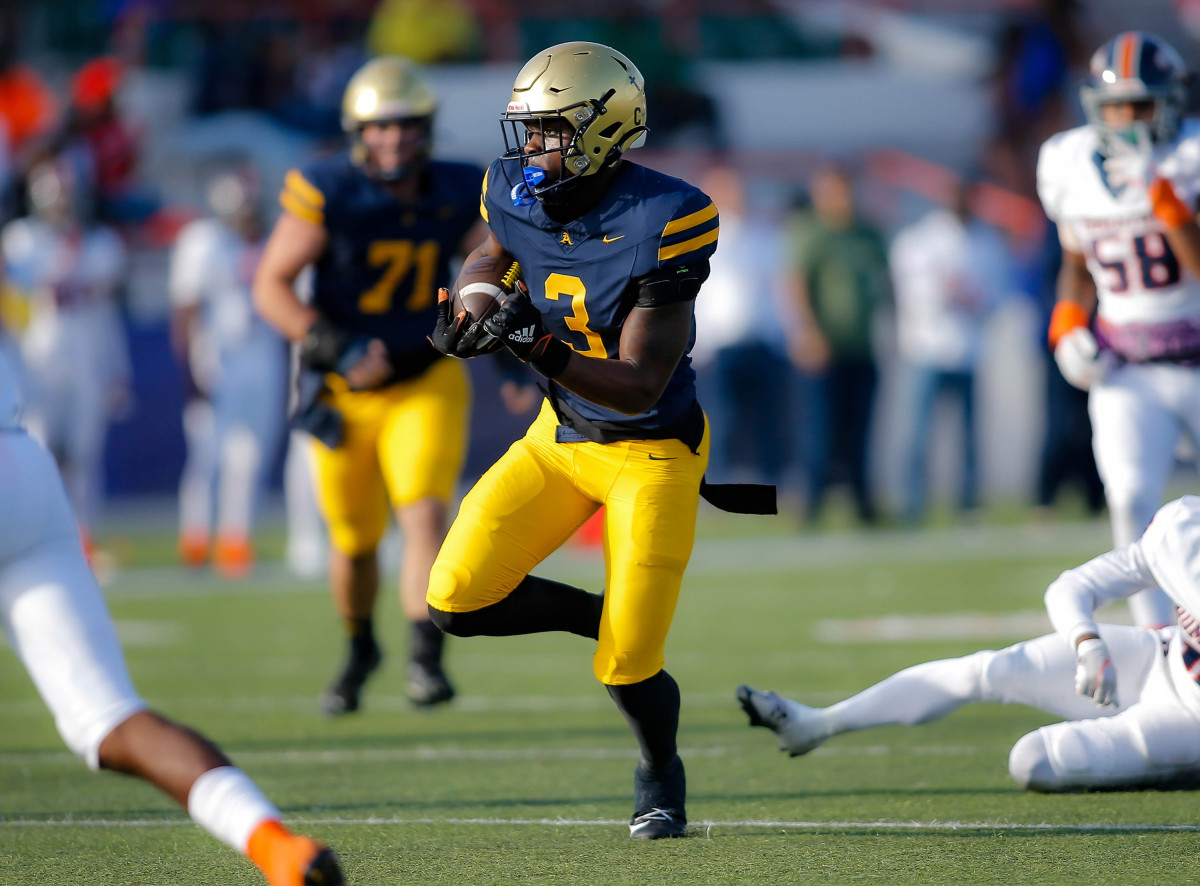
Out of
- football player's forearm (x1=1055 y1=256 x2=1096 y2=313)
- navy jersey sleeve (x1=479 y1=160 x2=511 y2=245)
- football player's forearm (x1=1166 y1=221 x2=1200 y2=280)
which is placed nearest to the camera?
navy jersey sleeve (x1=479 y1=160 x2=511 y2=245)

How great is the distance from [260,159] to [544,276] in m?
11.8

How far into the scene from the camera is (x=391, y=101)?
17.8ft

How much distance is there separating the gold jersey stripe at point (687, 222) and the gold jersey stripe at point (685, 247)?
27 mm

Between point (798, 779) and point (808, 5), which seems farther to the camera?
point (808, 5)

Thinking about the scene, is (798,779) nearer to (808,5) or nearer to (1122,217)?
(1122,217)

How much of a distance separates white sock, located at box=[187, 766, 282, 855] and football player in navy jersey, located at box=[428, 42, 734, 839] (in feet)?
3.51

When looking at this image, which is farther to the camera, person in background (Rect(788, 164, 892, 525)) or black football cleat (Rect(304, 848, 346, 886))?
person in background (Rect(788, 164, 892, 525))

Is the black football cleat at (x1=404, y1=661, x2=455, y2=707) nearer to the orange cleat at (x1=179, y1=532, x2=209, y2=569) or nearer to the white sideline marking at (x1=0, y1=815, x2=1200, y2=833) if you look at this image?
the white sideline marking at (x1=0, y1=815, x2=1200, y2=833)

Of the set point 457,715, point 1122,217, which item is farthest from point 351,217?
point 1122,217

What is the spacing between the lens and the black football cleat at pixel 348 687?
5.59m

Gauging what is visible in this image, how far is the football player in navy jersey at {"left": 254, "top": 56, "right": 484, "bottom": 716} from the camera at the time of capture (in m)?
5.35

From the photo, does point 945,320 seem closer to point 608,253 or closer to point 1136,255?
point 1136,255

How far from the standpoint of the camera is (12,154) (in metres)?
14.3

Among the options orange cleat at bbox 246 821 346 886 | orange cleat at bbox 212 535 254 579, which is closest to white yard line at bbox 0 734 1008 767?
orange cleat at bbox 246 821 346 886
